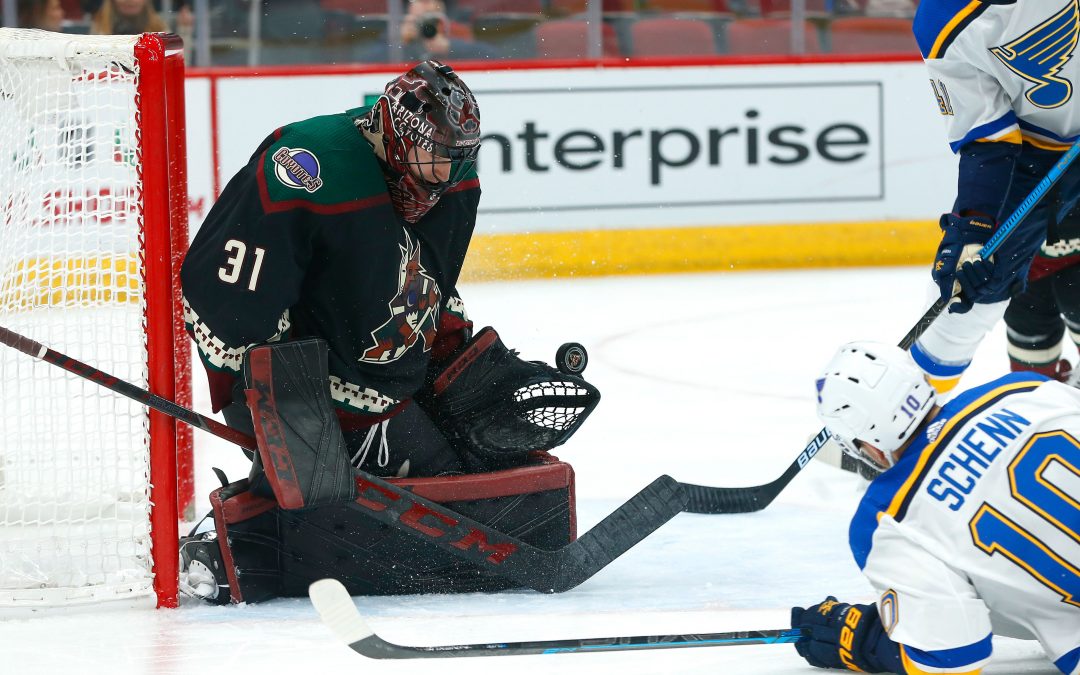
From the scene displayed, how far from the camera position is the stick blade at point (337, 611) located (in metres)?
1.71

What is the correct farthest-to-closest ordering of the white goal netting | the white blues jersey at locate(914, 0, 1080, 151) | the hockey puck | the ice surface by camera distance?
the white blues jersey at locate(914, 0, 1080, 151)
the hockey puck
the white goal netting
the ice surface

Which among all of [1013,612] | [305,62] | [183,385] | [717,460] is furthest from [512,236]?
[1013,612]

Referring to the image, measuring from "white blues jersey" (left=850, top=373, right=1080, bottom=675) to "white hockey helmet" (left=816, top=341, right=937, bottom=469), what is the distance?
0.04 m

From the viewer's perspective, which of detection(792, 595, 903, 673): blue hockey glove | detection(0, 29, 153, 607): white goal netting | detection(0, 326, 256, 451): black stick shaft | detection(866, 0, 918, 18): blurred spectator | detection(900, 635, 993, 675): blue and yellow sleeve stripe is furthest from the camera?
detection(866, 0, 918, 18): blurred spectator

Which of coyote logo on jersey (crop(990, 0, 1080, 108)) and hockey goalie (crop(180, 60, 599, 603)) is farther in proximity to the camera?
coyote logo on jersey (crop(990, 0, 1080, 108))

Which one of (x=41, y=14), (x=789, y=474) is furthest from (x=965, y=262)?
(x=41, y=14)

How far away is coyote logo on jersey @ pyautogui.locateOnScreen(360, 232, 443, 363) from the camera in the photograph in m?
2.23

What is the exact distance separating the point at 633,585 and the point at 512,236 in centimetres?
346

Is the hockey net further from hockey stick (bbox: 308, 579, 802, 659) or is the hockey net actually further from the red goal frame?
hockey stick (bbox: 308, 579, 802, 659)

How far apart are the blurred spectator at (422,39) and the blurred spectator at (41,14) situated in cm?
122

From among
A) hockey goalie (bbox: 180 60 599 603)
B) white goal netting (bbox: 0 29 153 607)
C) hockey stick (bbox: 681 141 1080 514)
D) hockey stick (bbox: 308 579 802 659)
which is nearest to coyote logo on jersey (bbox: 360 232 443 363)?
hockey goalie (bbox: 180 60 599 603)

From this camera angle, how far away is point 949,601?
65.2 inches

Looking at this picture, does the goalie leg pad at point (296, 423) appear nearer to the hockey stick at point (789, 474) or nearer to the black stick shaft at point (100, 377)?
the black stick shaft at point (100, 377)

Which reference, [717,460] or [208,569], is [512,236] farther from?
[208,569]
